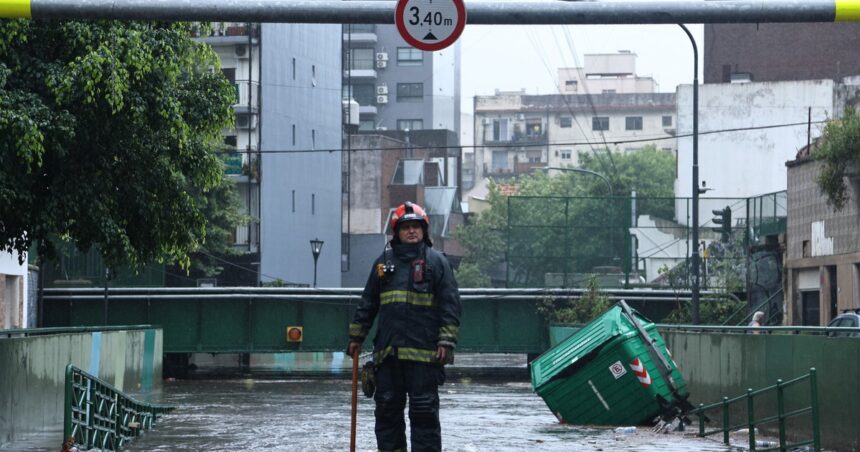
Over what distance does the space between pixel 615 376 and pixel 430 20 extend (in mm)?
9112

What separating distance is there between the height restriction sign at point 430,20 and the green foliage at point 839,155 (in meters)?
23.6

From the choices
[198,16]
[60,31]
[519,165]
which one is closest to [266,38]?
[60,31]

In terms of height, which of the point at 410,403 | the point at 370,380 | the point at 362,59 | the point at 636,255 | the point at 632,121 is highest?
the point at 362,59

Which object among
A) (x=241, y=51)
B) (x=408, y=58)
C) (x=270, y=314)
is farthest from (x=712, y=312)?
(x=408, y=58)

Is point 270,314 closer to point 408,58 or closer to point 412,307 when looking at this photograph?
point 412,307

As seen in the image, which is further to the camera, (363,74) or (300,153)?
(363,74)

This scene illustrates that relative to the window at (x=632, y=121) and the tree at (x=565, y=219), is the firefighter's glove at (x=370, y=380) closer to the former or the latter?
the tree at (x=565, y=219)

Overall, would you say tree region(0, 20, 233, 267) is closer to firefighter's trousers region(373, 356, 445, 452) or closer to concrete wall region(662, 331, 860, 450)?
concrete wall region(662, 331, 860, 450)

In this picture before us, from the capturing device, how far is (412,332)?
10727 mm

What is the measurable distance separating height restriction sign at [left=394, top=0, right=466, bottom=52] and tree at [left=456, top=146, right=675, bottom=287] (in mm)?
36285

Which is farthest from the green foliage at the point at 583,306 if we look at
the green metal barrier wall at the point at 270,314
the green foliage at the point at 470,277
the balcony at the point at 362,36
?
the balcony at the point at 362,36

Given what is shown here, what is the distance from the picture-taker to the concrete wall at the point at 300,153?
65938 millimetres

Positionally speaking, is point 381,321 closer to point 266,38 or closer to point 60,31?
point 60,31

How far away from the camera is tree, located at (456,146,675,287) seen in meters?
49.2
